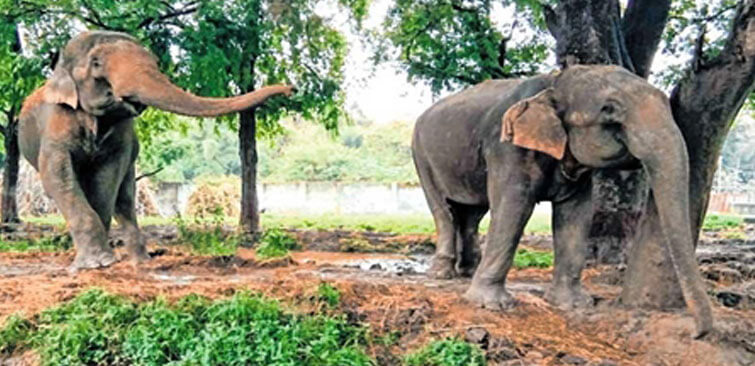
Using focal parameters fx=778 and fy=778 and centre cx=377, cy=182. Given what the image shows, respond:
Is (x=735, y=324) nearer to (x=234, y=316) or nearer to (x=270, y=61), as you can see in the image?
(x=234, y=316)

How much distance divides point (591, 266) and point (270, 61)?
8276 mm

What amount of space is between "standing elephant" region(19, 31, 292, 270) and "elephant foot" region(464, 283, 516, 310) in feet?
9.62

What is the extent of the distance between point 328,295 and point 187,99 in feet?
7.08

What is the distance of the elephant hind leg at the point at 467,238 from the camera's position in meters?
8.77

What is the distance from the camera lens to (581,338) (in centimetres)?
579

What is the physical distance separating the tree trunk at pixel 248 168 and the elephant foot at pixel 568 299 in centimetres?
968

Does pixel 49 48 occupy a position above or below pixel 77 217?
above

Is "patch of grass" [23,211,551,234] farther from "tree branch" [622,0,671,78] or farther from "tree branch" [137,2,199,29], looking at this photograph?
"tree branch" [622,0,671,78]

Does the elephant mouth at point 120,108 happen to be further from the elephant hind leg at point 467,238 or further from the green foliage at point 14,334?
the elephant hind leg at point 467,238

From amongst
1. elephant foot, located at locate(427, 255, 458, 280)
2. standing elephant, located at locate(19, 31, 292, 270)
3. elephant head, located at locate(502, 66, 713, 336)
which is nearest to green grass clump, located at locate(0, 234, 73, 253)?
standing elephant, located at locate(19, 31, 292, 270)

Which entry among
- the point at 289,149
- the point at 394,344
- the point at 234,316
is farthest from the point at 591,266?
the point at 289,149

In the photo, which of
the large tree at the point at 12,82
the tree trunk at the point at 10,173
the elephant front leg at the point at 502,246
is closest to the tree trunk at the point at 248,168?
the large tree at the point at 12,82

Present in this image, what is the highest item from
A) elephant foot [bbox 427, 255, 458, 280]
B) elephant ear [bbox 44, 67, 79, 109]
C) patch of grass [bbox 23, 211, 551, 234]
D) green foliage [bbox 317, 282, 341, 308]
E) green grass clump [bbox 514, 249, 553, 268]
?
elephant ear [bbox 44, 67, 79, 109]

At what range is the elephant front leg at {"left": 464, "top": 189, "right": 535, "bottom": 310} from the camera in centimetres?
640
